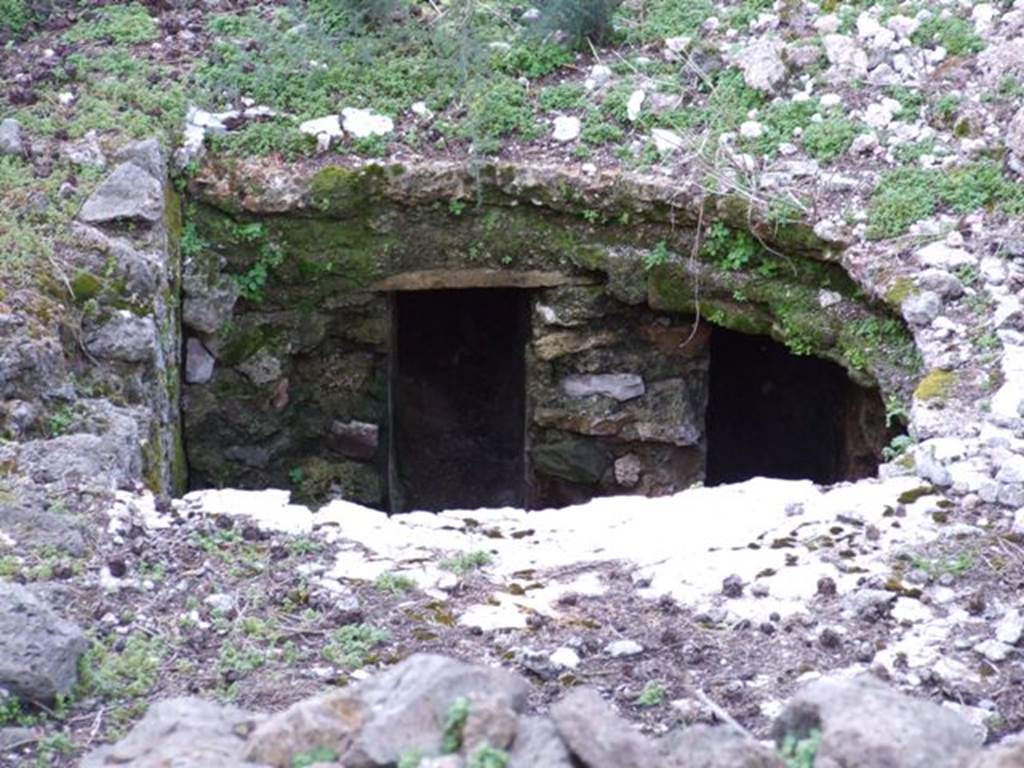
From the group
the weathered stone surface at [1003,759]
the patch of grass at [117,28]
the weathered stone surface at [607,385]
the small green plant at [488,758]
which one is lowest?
the small green plant at [488,758]

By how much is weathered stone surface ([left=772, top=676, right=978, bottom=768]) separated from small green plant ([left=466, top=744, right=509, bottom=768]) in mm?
501

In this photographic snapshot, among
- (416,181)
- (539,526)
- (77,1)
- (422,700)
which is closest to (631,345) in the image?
(416,181)

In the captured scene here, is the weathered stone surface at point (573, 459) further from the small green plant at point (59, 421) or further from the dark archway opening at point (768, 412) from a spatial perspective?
the small green plant at point (59, 421)

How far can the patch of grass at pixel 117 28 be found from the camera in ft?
23.5

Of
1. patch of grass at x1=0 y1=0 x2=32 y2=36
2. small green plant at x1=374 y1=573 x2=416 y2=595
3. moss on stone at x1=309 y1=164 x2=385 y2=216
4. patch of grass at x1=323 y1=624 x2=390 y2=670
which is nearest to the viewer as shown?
patch of grass at x1=323 y1=624 x2=390 y2=670

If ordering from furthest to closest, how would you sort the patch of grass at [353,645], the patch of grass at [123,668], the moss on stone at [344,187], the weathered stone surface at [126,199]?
the moss on stone at [344,187] < the weathered stone surface at [126,199] < the patch of grass at [353,645] < the patch of grass at [123,668]

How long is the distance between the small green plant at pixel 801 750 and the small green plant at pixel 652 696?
958mm

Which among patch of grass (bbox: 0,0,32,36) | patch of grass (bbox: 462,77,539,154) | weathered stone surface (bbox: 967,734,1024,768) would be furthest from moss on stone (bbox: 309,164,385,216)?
weathered stone surface (bbox: 967,734,1024,768)

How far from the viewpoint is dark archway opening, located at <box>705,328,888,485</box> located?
24.9 ft

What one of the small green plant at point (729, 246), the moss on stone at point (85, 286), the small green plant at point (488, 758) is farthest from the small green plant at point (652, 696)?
the small green plant at point (729, 246)

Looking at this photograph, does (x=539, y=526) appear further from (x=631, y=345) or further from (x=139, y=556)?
(x=631, y=345)

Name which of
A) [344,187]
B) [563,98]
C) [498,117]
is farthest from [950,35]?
[344,187]

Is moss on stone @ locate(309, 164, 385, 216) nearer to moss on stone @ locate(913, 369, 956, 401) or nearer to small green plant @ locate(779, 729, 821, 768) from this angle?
moss on stone @ locate(913, 369, 956, 401)

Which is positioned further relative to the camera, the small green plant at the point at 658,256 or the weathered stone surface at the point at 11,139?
the small green plant at the point at 658,256
